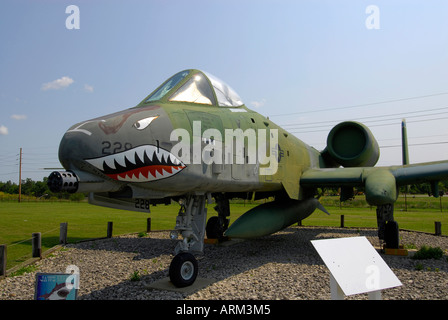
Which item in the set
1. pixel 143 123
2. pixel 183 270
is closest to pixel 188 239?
pixel 183 270

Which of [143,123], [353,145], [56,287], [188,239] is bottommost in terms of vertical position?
[56,287]

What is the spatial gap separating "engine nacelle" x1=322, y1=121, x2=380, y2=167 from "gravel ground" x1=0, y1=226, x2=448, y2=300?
110 inches

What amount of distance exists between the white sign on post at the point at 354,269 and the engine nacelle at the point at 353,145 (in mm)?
7930

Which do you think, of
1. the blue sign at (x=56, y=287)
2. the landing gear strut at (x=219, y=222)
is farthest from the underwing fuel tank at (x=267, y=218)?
the blue sign at (x=56, y=287)

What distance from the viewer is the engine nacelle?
1059cm

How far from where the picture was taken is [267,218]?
7.63m

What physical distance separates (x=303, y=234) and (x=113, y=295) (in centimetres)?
877

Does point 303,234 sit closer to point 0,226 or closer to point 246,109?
point 246,109

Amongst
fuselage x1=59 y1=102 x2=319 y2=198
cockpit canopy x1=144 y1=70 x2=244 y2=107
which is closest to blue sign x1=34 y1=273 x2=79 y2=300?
fuselage x1=59 y1=102 x2=319 y2=198

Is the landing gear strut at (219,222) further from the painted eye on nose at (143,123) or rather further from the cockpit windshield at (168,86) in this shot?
the painted eye on nose at (143,123)

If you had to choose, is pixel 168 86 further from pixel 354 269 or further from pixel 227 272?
pixel 354 269

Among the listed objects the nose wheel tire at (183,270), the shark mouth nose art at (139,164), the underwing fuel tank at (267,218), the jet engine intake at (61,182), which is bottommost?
the nose wheel tire at (183,270)

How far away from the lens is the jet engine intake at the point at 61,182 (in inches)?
159

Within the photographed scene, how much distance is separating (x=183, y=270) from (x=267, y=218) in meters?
3.00
